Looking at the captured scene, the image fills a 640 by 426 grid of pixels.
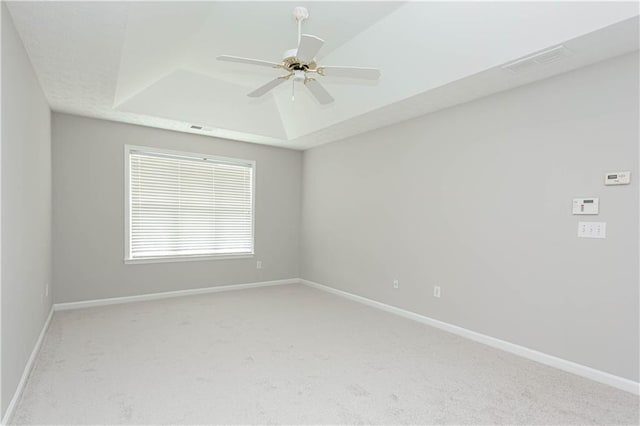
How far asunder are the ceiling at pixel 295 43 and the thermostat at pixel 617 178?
87 cm

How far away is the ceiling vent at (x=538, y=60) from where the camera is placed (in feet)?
8.29

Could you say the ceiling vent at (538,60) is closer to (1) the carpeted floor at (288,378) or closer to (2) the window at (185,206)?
(1) the carpeted floor at (288,378)

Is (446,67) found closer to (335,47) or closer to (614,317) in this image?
(335,47)

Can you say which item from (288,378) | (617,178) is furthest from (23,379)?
(617,178)

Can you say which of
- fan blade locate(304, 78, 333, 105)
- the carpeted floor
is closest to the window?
the carpeted floor

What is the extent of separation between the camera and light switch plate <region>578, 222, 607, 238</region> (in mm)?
2680

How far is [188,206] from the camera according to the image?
5.27 meters

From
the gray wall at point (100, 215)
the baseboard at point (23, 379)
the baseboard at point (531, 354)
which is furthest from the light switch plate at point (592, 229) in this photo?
the gray wall at point (100, 215)

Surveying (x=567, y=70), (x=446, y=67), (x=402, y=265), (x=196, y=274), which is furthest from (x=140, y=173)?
(x=567, y=70)

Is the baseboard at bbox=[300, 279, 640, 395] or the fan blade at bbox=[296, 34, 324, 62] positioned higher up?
the fan blade at bbox=[296, 34, 324, 62]

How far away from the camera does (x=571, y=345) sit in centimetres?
284

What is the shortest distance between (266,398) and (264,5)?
2.95 m

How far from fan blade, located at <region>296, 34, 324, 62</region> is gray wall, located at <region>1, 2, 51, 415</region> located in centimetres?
167

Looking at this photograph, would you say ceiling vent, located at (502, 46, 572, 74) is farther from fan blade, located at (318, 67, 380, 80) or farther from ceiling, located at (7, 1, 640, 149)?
fan blade, located at (318, 67, 380, 80)
